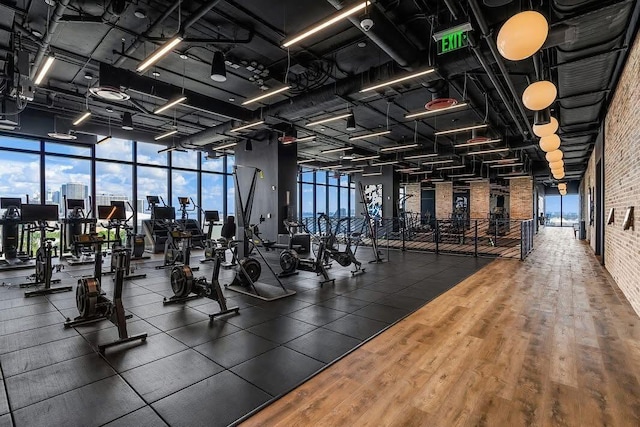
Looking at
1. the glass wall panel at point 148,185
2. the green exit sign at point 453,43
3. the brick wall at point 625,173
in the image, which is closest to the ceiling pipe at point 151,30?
the green exit sign at point 453,43

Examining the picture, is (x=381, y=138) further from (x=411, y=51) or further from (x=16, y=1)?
(x=16, y=1)

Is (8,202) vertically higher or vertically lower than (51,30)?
lower

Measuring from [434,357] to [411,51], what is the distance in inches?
176

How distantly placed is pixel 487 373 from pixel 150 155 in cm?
1275

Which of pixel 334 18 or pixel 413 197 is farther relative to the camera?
pixel 413 197

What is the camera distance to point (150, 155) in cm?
1199

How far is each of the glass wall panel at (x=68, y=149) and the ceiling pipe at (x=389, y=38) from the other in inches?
412

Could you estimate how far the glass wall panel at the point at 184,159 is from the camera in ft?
41.5

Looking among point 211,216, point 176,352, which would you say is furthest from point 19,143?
point 176,352

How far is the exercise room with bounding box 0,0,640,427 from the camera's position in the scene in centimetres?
236

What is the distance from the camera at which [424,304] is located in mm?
4566

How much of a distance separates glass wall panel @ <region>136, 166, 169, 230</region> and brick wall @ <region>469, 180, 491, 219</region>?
57.3ft

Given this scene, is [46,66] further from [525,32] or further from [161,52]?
[525,32]

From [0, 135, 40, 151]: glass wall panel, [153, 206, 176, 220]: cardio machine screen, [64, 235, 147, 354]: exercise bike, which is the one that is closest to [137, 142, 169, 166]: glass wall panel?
[0, 135, 40, 151]: glass wall panel
